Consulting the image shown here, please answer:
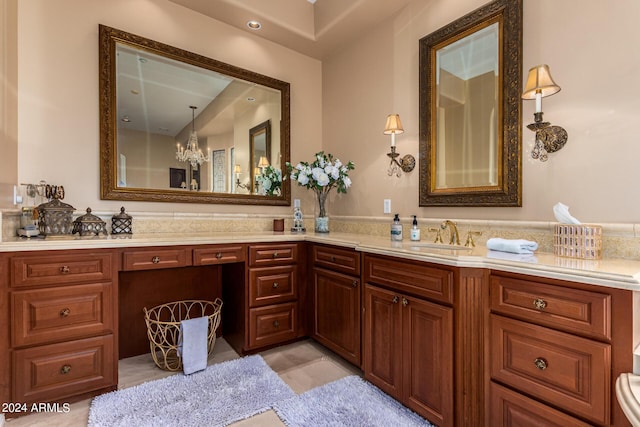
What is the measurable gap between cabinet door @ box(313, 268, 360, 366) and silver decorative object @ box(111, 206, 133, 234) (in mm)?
1451

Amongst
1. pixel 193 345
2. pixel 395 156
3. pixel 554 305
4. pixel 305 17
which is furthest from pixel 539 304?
pixel 305 17

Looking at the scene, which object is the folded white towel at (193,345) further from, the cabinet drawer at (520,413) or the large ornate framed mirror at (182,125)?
the cabinet drawer at (520,413)

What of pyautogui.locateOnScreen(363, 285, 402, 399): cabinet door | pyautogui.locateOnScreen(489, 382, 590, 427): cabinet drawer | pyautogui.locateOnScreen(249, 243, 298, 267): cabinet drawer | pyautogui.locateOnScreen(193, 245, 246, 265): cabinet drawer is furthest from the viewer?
pyautogui.locateOnScreen(249, 243, 298, 267): cabinet drawer

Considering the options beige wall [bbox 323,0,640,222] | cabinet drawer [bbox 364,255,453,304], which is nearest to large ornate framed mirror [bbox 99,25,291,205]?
beige wall [bbox 323,0,640,222]

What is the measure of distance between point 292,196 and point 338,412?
203 centimetres

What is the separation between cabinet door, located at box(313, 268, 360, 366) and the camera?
84.7 inches

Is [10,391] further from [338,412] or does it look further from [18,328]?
[338,412]

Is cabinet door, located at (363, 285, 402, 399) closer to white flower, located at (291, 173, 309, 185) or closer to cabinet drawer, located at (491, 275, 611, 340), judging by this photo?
cabinet drawer, located at (491, 275, 611, 340)

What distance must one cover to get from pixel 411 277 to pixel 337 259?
2.25ft

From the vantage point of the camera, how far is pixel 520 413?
1.33 m

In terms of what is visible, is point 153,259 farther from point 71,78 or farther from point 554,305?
point 554,305

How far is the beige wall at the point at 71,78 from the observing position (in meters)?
2.07

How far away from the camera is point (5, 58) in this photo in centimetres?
191

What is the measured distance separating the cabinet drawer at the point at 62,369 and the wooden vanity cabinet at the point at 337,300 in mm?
1411
